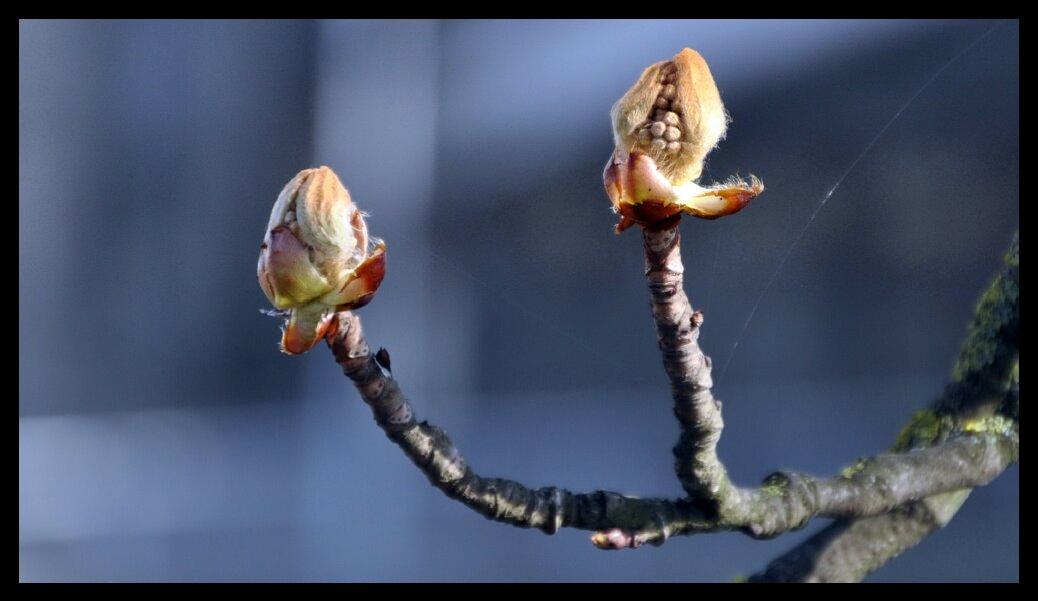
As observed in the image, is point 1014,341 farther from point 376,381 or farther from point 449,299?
point 449,299

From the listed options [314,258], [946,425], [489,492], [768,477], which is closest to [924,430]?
[946,425]

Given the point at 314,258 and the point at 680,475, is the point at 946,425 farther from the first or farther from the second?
the point at 314,258

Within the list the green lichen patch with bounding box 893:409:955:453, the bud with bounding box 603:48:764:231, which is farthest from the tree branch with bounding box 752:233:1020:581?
the bud with bounding box 603:48:764:231

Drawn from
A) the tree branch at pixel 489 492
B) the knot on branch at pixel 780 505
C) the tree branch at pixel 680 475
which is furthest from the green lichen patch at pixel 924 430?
the tree branch at pixel 489 492

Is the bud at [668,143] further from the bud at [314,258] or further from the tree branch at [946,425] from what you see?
the tree branch at [946,425]

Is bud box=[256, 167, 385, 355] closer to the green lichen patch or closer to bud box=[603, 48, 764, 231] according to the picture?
bud box=[603, 48, 764, 231]
